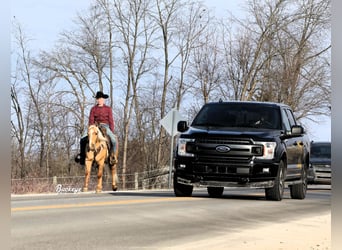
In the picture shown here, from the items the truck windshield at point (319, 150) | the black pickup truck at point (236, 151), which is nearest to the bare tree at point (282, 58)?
the truck windshield at point (319, 150)

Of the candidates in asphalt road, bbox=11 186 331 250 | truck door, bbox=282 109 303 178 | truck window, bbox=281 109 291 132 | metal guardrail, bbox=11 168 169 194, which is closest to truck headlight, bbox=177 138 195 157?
asphalt road, bbox=11 186 331 250

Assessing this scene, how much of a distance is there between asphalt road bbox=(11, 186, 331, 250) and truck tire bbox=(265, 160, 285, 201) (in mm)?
546

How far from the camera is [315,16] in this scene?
35.2 meters

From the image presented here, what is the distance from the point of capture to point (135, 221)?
33.5ft

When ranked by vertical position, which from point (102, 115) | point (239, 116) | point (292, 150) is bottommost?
point (292, 150)

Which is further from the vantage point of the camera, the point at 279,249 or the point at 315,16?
the point at 315,16

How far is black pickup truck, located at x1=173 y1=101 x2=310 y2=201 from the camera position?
14727 millimetres

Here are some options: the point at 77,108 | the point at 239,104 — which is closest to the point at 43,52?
the point at 77,108

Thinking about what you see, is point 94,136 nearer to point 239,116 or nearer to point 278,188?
point 239,116

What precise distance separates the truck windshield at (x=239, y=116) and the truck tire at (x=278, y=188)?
1.10 meters

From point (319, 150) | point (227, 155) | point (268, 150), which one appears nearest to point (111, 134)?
point (227, 155)

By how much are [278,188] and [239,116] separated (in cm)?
186

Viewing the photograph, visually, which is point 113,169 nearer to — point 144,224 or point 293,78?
point 144,224

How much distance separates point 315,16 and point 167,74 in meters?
10.2
